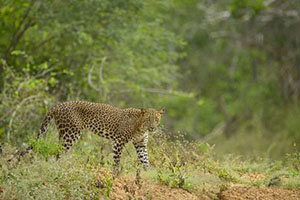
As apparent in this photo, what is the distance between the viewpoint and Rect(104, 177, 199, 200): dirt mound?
33.0ft

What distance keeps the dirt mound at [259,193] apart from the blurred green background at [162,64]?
1.21 meters

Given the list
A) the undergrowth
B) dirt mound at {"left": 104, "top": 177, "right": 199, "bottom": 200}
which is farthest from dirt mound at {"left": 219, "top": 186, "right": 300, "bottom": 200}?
dirt mound at {"left": 104, "top": 177, "right": 199, "bottom": 200}

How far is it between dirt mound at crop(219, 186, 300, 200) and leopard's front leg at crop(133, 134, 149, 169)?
5.57ft

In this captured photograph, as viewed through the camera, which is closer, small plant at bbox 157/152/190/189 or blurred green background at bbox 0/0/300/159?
small plant at bbox 157/152/190/189

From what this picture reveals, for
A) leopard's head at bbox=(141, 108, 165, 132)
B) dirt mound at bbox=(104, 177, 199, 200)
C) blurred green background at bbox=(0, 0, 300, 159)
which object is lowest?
dirt mound at bbox=(104, 177, 199, 200)

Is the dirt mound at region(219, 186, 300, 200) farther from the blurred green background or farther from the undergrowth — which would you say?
the blurred green background

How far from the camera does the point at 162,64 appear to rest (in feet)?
72.3

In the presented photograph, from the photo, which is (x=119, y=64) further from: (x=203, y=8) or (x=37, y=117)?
(x=203, y=8)

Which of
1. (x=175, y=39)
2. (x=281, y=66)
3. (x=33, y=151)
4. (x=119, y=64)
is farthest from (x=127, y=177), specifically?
(x=281, y=66)

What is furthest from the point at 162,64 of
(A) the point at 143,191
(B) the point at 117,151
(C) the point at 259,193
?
(A) the point at 143,191

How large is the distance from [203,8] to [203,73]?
186 inches

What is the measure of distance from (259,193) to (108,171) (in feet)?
7.28

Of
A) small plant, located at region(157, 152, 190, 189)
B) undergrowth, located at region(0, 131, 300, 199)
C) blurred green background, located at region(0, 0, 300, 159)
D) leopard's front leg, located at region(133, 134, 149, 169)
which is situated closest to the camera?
undergrowth, located at region(0, 131, 300, 199)

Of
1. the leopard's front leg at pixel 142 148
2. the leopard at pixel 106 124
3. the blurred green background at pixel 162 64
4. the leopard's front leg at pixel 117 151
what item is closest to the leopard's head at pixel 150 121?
the leopard at pixel 106 124
